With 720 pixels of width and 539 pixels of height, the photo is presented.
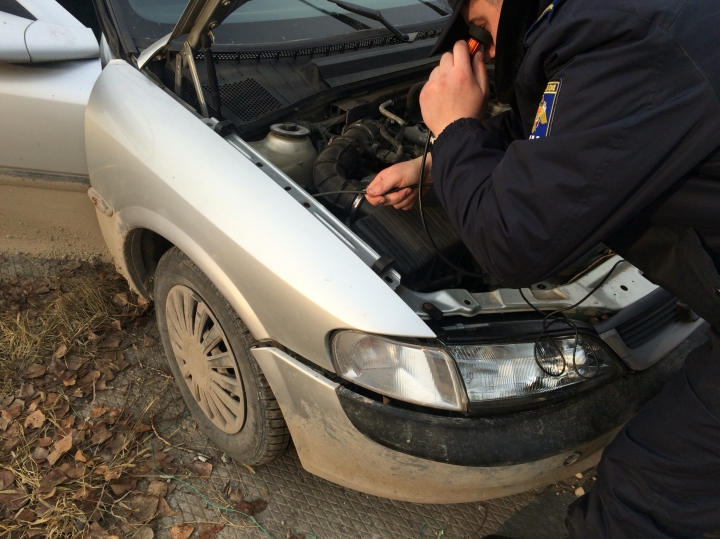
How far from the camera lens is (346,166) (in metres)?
1.87

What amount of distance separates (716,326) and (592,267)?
17.9 inches

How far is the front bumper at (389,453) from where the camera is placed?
51.3 inches

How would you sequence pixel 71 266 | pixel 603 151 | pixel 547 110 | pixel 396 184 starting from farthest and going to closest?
pixel 71 266, pixel 396 184, pixel 547 110, pixel 603 151

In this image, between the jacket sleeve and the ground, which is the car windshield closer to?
the ground

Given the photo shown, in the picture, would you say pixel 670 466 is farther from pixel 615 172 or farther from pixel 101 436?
pixel 101 436

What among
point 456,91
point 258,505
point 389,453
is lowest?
point 258,505

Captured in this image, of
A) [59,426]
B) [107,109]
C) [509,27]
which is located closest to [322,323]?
[509,27]

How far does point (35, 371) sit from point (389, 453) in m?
1.66

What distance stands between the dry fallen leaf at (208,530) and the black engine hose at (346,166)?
3.64ft

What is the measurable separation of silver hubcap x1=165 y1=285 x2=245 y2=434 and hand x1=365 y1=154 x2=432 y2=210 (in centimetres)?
62

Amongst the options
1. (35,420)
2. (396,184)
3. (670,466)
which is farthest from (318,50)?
(670,466)

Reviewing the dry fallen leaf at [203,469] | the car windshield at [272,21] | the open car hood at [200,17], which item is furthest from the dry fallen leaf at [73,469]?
the car windshield at [272,21]

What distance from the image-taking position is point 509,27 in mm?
1172

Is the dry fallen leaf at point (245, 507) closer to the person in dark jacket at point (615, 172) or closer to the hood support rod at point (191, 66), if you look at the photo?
the person in dark jacket at point (615, 172)
